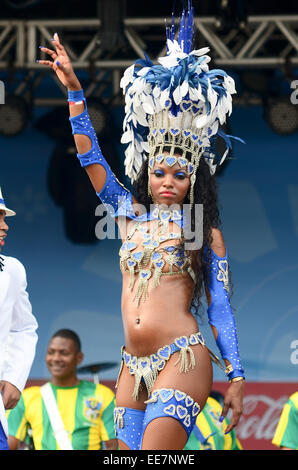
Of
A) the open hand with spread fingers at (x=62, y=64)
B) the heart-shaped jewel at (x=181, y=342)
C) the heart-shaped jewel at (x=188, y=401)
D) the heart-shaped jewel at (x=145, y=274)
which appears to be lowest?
the heart-shaped jewel at (x=188, y=401)

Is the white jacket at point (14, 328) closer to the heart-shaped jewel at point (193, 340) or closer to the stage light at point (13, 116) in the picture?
the heart-shaped jewel at point (193, 340)

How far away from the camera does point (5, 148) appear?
415 inches

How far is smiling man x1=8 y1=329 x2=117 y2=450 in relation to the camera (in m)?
7.90

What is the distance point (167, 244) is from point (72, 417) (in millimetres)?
3522

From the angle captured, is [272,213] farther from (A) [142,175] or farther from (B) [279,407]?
(A) [142,175]

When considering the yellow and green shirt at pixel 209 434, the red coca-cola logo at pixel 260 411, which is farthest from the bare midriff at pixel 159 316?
the red coca-cola logo at pixel 260 411

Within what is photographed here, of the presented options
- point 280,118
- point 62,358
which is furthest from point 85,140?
point 280,118

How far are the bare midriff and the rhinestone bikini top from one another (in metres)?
0.03

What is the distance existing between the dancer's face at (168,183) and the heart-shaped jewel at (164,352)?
74cm

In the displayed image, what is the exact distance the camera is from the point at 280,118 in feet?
31.3

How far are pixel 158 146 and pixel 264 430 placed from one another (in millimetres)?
5414

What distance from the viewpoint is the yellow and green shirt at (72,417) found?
25.9 feet

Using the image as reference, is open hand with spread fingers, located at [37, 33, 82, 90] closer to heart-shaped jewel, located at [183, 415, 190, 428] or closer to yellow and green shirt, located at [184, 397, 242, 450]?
heart-shaped jewel, located at [183, 415, 190, 428]

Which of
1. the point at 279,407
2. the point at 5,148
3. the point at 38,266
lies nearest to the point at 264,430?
the point at 279,407
